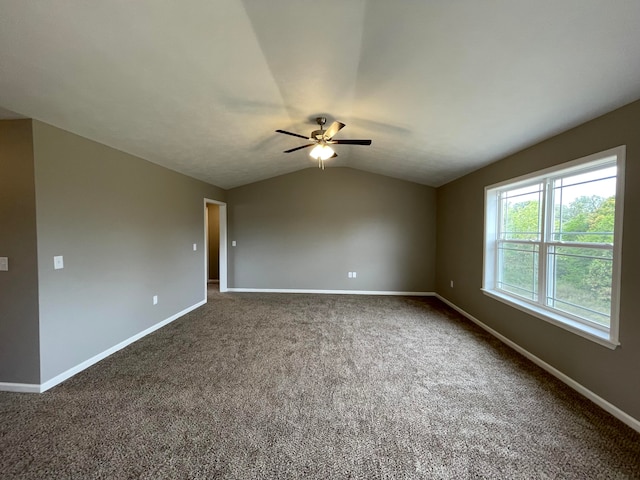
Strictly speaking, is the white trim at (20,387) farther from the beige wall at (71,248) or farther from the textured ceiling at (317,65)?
the textured ceiling at (317,65)

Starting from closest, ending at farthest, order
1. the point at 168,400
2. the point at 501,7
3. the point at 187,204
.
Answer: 1. the point at 501,7
2. the point at 168,400
3. the point at 187,204

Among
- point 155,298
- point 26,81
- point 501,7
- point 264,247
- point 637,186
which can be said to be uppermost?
point 501,7

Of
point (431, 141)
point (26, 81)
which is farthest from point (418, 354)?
point (26, 81)

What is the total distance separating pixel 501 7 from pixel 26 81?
2943 mm

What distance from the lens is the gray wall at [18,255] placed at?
2.25 metres

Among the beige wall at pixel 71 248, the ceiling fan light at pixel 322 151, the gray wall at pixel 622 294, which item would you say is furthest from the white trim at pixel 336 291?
the ceiling fan light at pixel 322 151

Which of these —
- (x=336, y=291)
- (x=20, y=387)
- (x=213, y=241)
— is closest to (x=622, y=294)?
(x=336, y=291)

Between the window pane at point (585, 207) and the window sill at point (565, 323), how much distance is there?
0.75 m

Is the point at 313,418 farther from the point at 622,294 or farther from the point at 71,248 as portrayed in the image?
the point at 71,248

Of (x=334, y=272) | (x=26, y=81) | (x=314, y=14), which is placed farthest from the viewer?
(x=334, y=272)

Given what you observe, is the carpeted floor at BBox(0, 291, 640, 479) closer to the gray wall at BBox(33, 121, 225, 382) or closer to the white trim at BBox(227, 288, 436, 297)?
the gray wall at BBox(33, 121, 225, 382)

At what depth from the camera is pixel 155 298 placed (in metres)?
3.83

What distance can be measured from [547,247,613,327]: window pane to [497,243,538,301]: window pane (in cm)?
26

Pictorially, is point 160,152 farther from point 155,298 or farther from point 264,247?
point 264,247
